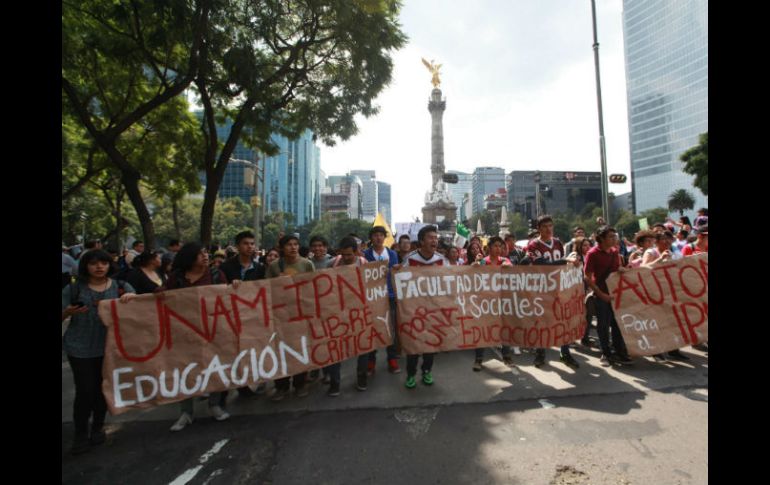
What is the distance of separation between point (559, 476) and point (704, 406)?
215 centimetres

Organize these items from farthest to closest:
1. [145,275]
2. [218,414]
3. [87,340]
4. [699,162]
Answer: [699,162], [145,275], [218,414], [87,340]

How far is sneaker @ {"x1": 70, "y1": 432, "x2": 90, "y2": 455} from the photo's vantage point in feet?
10.1

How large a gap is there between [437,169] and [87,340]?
61186mm

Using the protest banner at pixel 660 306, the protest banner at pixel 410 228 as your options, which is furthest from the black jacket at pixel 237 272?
the protest banner at pixel 410 228

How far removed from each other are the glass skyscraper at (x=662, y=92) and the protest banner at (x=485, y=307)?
300 ft

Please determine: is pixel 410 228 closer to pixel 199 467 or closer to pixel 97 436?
pixel 97 436

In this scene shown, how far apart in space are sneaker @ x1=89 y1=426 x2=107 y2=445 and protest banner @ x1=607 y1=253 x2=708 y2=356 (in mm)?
5645

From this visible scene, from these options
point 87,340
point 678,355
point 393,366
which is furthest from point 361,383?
point 678,355

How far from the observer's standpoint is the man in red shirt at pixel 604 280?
4.83 metres

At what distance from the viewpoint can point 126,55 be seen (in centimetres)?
851

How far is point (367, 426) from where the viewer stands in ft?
11.0
